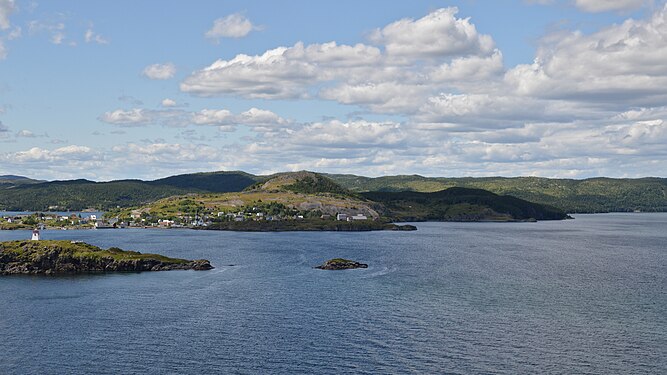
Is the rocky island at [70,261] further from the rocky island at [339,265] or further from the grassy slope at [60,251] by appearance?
the rocky island at [339,265]

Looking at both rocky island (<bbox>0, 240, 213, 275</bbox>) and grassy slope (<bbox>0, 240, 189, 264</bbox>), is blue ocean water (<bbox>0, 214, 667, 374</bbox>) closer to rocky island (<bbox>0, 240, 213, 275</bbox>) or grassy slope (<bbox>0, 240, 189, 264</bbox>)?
rocky island (<bbox>0, 240, 213, 275</bbox>)

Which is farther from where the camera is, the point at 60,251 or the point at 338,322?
the point at 60,251

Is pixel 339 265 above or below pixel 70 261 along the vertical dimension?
below

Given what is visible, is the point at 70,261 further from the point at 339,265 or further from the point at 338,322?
the point at 338,322

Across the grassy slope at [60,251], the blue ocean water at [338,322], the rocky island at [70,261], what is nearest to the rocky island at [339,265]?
the blue ocean water at [338,322]

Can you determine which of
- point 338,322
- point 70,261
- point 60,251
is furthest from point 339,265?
point 60,251

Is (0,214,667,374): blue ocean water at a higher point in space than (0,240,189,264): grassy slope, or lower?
lower

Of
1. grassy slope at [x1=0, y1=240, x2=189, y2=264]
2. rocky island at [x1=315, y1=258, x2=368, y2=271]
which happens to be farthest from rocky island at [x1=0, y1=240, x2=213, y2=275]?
rocky island at [x1=315, y1=258, x2=368, y2=271]
